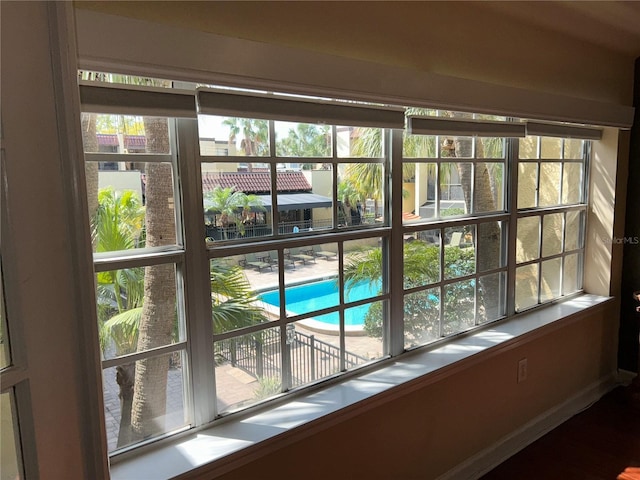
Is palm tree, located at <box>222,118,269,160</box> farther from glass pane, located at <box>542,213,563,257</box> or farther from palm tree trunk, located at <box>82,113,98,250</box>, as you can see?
glass pane, located at <box>542,213,563,257</box>

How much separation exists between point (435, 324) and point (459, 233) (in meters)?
0.48

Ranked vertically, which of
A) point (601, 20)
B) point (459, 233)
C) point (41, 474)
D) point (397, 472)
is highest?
point (601, 20)

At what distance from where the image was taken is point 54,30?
83 centimetres

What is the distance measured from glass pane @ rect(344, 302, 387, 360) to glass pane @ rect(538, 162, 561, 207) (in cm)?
147

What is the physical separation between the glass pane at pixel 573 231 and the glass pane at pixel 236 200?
236cm

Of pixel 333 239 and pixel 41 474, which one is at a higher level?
pixel 333 239

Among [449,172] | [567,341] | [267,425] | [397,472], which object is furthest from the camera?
[567,341]

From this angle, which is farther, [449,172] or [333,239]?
[449,172]

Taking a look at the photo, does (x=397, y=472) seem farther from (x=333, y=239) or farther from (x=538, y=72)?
(x=538, y=72)

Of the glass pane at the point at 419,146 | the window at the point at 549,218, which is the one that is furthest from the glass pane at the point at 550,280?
the glass pane at the point at 419,146

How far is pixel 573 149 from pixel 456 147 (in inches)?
49.0

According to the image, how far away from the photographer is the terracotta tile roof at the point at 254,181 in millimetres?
1569

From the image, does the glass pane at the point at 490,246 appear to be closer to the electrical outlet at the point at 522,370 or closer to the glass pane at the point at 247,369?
the electrical outlet at the point at 522,370

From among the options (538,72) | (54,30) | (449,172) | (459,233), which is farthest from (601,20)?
(54,30)
